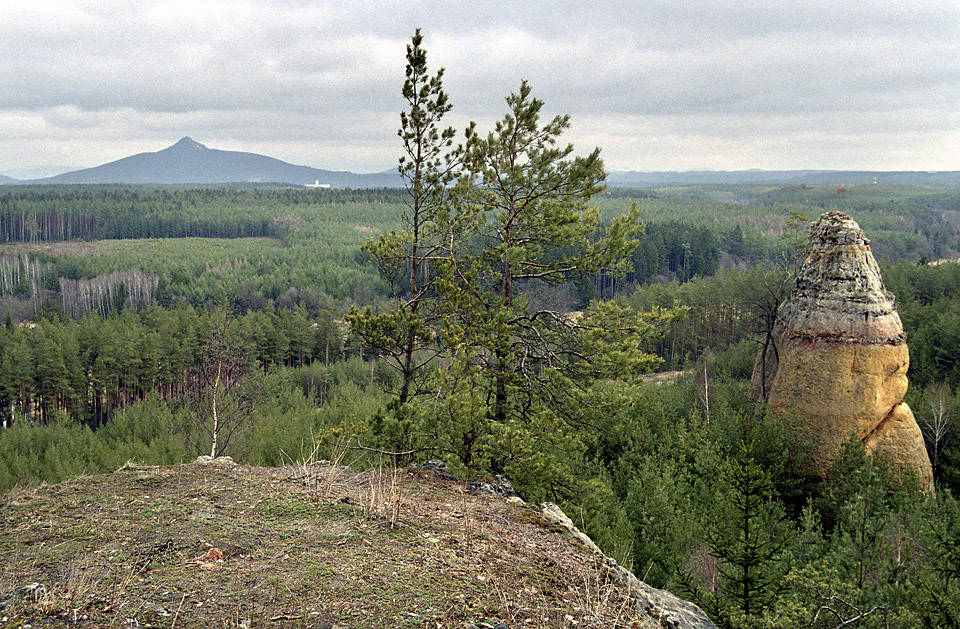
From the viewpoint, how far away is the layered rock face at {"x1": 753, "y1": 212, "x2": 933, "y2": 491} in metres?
17.3

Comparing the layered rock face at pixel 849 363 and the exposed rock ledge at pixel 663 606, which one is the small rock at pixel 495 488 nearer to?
the exposed rock ledge at pixel 663 606

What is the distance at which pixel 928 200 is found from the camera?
199 metres

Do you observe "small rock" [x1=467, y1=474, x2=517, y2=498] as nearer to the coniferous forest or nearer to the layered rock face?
the coniferous forest

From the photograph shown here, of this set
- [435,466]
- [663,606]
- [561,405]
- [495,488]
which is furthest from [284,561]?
[561,405]

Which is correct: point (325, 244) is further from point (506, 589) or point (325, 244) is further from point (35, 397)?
point (506, 589)

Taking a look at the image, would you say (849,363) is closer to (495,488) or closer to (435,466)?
(495,488)

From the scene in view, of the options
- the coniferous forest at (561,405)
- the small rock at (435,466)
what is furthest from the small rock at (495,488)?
the small rock at (435,466)

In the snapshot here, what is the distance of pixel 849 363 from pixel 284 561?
1685 cm

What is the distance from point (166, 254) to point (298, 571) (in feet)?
412

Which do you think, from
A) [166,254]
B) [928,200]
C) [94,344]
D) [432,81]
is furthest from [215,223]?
[928,200]

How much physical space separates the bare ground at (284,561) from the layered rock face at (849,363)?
42.5 ft

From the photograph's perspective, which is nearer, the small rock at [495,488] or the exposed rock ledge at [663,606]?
the exposed rock ledge at [663,606]

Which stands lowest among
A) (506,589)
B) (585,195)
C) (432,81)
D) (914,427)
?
(914,427)

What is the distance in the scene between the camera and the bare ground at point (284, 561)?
500cm
